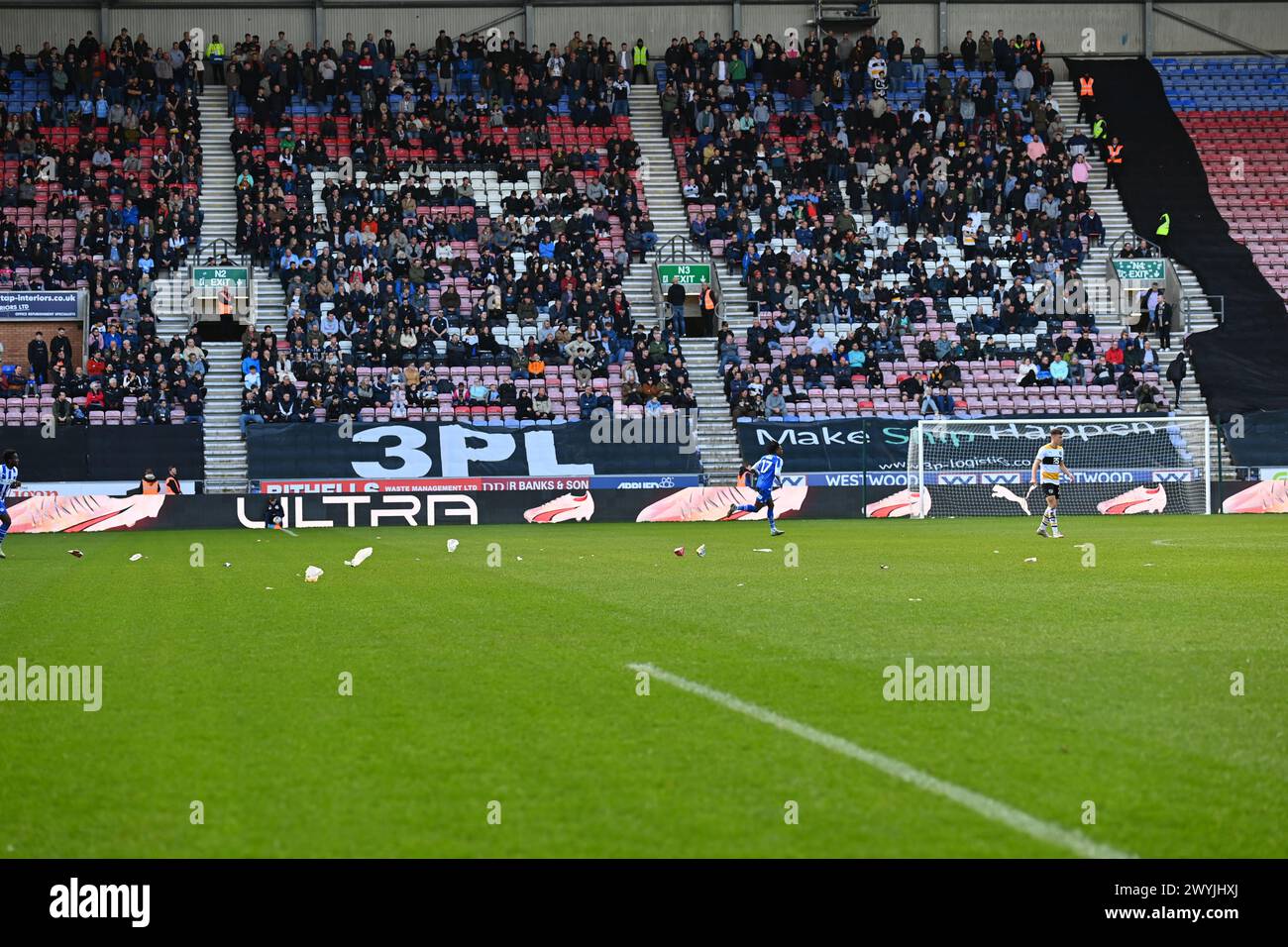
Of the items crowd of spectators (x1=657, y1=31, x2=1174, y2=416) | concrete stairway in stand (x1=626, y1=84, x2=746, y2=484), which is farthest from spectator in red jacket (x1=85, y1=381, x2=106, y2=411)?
crowd of spectators (x1=657, y1=31, x2=1174, y2=416)

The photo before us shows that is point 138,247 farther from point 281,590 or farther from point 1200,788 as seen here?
point 1200,788

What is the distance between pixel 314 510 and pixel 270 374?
5.89 metres

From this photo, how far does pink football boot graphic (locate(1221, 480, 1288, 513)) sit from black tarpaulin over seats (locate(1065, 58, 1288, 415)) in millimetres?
4999

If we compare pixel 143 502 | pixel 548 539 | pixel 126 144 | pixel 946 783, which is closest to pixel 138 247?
pixel 126 144

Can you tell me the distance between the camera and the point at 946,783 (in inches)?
254

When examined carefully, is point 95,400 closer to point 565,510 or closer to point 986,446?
point 565,510

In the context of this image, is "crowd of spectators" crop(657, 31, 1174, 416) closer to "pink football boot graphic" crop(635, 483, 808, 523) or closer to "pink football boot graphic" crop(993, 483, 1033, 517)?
"pink football boot graphic" crop(993, 483, 1033, 517)

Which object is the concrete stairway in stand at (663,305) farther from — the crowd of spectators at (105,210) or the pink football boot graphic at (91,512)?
the pink football boot graphic at (91,512)

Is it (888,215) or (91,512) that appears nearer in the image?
(91,512)

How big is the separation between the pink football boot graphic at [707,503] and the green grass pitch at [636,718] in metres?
16.7

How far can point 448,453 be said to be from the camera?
119 feet

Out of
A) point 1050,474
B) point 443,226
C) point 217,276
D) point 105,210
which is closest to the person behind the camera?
point 1050,474

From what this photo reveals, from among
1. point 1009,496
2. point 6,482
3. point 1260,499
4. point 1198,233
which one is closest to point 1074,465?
point 1009,496

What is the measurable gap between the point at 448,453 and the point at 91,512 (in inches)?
330
